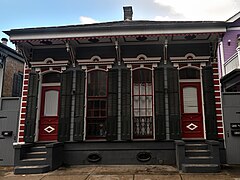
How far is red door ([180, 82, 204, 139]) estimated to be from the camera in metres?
7.32

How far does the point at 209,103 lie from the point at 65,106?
4969 millimetres

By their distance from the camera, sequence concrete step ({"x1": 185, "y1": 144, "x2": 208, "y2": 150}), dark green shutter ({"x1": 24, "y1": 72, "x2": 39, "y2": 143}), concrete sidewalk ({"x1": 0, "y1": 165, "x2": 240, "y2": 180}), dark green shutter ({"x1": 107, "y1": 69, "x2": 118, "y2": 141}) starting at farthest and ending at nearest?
dark green shutter ({"x1": 24, "y1": 72, "x2": 39, "y2": 143}) < dark green shutter ({"x1": 107, "y1": 69, "x2": 118, "y2": 141}) < concrete step ({"x1": 185, "y1": 144, "x2": 208, "y2": 150}) < concrete sidewalk ({"x1": 0, "y1": 165, "x2": 240, "y2": 180})

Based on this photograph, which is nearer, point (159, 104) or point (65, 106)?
point (159, 104)

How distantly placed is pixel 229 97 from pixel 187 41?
2.45 m

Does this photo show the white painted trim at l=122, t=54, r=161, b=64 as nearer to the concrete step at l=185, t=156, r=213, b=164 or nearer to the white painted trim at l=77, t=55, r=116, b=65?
the white painted trim at l=77, t=55, r=116, b=65

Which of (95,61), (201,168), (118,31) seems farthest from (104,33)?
(201,168)

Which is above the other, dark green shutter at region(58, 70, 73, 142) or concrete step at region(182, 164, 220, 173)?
dark green shutter at region(58, 70, 73, 142)

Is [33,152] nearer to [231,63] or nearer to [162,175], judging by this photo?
[162,175]

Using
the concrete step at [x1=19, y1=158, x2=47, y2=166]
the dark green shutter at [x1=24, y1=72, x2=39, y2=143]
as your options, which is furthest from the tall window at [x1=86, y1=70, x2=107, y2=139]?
the dark green shutter at [x1=24, y1=72, x2=39, y2=143]

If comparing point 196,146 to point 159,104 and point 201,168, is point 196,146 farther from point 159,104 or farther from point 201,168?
point 159,104

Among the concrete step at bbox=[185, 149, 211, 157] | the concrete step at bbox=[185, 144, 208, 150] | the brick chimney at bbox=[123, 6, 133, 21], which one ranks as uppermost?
the brick chimney at bbox=[123, 6, 133, 21]

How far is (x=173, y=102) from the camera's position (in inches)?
287

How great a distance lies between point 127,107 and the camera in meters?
7.35

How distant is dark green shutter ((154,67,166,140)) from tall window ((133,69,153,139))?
0.25 m
